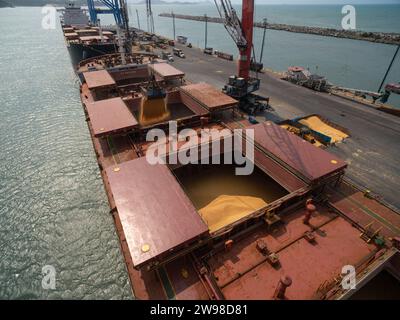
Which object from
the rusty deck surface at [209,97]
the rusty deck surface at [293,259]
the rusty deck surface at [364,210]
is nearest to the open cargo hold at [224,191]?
the rusty deck surface at [293,259]

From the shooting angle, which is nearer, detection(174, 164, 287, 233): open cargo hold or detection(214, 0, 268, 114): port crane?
detection(174, 164, 287, 233): open cargo hold

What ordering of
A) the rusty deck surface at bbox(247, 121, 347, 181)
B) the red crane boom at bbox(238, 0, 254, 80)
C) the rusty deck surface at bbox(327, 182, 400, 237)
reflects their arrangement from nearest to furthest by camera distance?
the rusty deck surface at bbox(327, 182, 400, 237) < the rusty deck surface at bbox(247, 121, 347, 181) < the red crane boom at bbox(238, 0, 254, 80)

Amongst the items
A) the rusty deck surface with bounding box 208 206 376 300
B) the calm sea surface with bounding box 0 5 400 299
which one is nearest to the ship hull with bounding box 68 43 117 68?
the calm sea surface with bounding box 0 5 400 299

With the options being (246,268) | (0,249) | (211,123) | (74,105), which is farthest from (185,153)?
(74,105)

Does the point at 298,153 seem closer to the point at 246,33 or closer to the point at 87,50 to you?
the point at 246,33

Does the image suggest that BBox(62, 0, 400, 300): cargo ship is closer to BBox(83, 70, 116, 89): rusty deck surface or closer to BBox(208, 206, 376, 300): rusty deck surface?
BBox(208, 206, 376, 300): rusty deck surface

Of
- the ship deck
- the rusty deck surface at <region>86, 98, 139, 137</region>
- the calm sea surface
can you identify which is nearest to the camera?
the ship deck
